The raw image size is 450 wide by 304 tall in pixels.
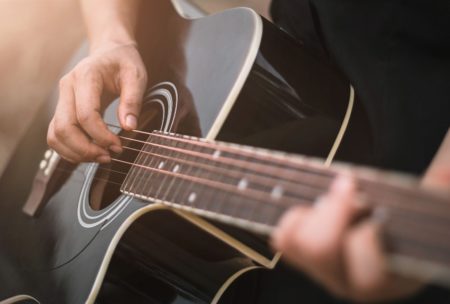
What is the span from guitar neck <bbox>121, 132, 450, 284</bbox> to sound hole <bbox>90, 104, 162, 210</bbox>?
2.7 inches

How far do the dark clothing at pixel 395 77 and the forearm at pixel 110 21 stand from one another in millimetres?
418

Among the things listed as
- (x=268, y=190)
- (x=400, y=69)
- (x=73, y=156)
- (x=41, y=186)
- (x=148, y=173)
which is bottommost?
(x=41, y=186)

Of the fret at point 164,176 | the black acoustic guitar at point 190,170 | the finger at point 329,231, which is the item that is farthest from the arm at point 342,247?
the fret at point 164,176

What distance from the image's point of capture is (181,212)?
0.65m

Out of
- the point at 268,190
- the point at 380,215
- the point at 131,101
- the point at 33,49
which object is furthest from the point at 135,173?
the point at 33,49

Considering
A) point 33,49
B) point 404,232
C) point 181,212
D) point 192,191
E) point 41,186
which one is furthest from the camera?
point 33,49

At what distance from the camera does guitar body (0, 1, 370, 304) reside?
68cm

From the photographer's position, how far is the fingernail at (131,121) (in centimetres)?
77

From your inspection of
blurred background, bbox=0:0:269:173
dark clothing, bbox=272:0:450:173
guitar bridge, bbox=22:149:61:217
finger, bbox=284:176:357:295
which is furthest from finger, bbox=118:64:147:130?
blurred background, bbox=0:0:269:173

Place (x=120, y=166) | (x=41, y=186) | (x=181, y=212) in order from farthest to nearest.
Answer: (x=41, y=186)
(x=120, y=166)
(x=181, y=212)

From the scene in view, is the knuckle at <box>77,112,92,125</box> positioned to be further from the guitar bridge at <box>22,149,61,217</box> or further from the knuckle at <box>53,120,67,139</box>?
the guitar bridge at <box>22,149,61,217</box>

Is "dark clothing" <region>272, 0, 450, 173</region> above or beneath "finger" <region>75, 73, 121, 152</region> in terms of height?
above

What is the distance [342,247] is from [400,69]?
0.50 metres

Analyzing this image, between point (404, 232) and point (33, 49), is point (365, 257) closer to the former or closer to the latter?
point (404, 232)
